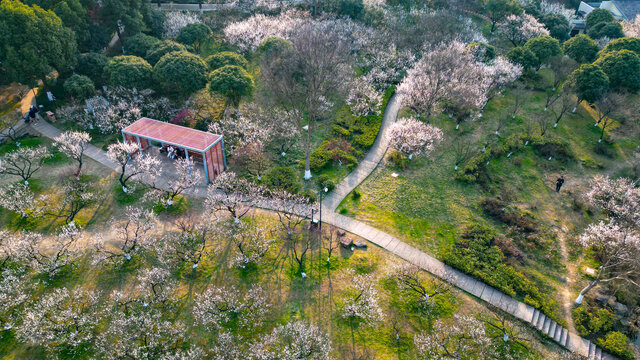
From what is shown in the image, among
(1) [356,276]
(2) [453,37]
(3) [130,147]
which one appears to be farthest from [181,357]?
(2) [453,37]

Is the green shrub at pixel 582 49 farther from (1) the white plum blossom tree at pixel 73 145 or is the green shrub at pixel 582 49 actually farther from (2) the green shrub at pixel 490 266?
(1) the white plum blossom tree at pixel 73 145

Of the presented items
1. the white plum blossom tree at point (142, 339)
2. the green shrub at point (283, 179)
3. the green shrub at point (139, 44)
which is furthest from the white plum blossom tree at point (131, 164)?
the green shrub at point (139, 44)

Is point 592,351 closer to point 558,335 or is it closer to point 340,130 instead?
point 558,335

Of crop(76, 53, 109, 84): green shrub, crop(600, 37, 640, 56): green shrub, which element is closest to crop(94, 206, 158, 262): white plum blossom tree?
crop(76, 53, 109, 84): green shrub

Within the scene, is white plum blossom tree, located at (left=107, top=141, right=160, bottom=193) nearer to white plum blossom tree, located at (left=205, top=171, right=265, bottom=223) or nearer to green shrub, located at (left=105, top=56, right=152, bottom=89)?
white plum blossom tree, located at (left=205, top=171, right=265, bottom=223)

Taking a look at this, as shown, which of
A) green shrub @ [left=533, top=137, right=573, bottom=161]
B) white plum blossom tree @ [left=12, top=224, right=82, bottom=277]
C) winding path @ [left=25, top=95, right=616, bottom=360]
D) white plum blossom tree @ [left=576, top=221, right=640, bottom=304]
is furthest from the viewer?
green shrub @ [left=533, top=137, right=573, bottom=161]
